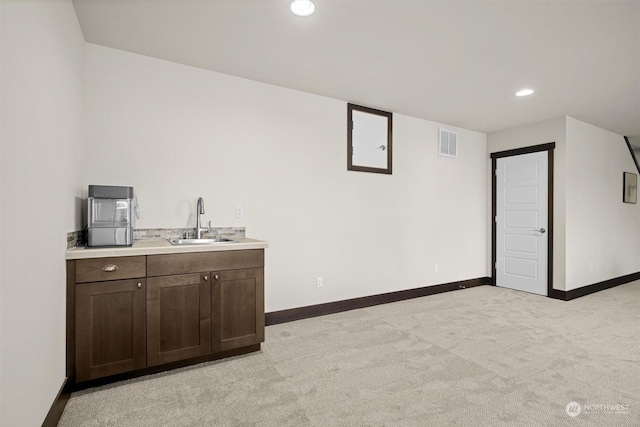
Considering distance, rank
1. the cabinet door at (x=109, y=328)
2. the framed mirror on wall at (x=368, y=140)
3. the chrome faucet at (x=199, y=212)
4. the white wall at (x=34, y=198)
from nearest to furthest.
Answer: the white wall at (x=34, y=198)
the cabinet door at (x=109, y=328)
the chrome faucet at (x=199, y=212)
the framed mirror on wall at (x=368, y=140)

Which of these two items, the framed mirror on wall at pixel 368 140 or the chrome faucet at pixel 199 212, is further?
the framed mirror on wall at pixel 368 140

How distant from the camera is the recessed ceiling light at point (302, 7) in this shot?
211cm

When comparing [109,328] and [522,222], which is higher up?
[522,222]

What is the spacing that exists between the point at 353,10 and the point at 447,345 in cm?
275

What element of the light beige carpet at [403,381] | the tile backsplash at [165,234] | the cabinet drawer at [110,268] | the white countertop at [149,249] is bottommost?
the light beige carpet at [403,381]

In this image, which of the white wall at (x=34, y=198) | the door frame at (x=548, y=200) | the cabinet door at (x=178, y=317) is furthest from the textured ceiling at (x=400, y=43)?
the cabinet door at (x=178, y=317)

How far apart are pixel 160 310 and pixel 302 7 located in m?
2.29

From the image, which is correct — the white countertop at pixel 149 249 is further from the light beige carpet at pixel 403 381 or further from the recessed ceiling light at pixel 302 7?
the recessed ceiling light at pixel 302 7

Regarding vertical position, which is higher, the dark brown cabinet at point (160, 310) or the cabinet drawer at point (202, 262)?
the cabinet drawer at point (202, 262)

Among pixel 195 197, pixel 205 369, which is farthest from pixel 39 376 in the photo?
pixel 195 197

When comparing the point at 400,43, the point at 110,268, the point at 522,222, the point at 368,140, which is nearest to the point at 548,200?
the point at 522,222

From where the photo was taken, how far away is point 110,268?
2107 mm

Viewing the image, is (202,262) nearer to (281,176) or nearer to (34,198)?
(34,198)

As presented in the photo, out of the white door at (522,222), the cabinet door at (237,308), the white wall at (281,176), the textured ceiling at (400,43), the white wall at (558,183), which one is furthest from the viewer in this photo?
the white door at (522,222)
